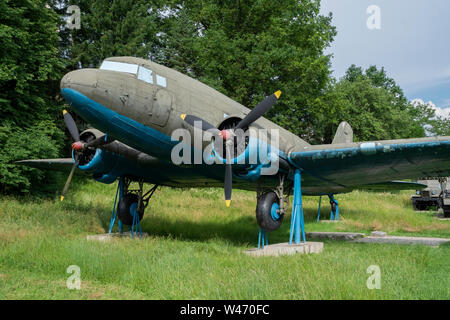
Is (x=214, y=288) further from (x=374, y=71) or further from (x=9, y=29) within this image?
(x=374, y=71)

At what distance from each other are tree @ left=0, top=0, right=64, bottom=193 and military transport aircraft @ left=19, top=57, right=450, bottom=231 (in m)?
10.3

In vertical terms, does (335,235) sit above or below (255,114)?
below

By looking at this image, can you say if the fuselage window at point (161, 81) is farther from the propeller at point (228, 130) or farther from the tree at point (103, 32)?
the tree at point (103, 32)

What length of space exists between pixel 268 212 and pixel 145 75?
5.39 meters

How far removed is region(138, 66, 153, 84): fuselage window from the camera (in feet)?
31.7

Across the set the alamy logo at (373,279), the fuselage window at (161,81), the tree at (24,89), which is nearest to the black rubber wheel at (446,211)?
the alamy logo at (373,279)

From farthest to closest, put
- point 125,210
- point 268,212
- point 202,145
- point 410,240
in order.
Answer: point 410,240 → point 125,210 → point 268,212 → point 202,145

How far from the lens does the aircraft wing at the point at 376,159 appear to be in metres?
10.2

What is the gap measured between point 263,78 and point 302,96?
442 cm

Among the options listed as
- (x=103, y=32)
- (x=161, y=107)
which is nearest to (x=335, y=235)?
(x=161, y=107)

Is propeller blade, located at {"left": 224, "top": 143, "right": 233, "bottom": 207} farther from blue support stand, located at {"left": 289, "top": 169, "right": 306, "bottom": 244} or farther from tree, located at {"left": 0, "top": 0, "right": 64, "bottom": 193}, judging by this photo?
tree, located at {"left": 0, "top": 0, "right": 64, "bottom": 193}

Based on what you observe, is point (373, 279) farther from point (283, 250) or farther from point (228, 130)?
point (228, 130)

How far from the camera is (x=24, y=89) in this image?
84.1ft
